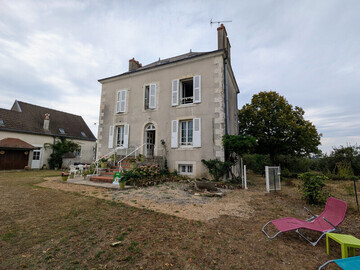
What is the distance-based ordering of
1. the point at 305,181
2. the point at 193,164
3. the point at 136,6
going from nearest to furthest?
the point at 305,181
the point at 136,6
the point at 193,164

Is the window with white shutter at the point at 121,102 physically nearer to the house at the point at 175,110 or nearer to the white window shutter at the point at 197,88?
the house at the point at 175,110

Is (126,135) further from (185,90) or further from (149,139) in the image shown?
(185,90)

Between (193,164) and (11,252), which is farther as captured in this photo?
(193,164)

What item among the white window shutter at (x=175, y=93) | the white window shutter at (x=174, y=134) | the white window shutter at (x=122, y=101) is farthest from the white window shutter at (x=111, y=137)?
the white window shutter at (x=175, y=93)

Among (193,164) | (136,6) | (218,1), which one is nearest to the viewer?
(218,1)

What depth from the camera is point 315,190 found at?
4699 millimetres

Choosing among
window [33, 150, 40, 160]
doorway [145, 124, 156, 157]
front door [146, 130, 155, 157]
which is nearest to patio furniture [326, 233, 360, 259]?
doorway [145, 124, 156, 157]

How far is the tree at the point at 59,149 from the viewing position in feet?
51.8

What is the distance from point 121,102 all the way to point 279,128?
521 inches

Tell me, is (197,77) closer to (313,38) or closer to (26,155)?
(313,38)

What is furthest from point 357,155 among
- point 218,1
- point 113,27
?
point 113,27

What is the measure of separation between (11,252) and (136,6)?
791cm

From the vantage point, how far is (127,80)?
1152 centimetres

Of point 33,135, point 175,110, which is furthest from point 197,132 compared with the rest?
point 33,135
